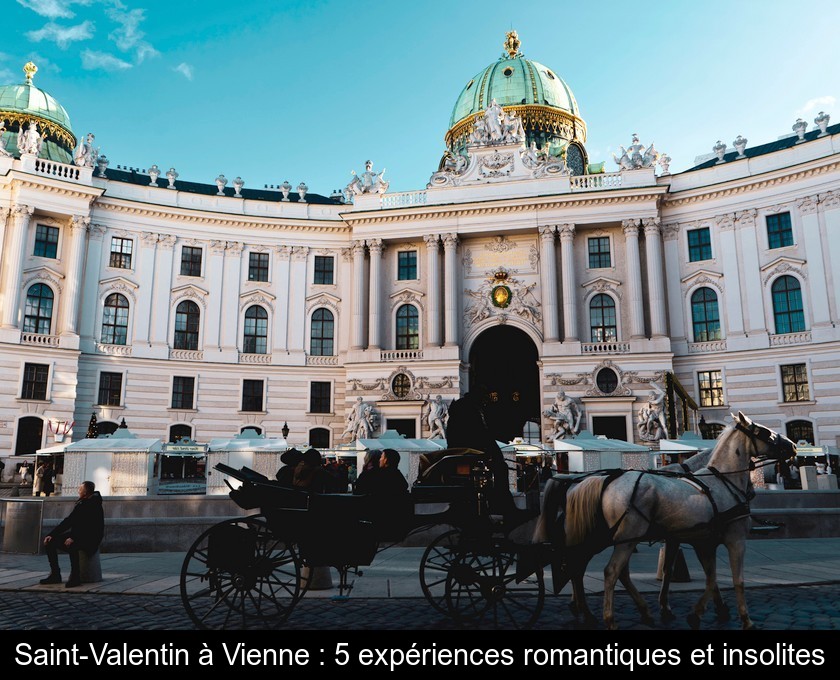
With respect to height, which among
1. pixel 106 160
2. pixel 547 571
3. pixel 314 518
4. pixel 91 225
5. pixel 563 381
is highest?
pixel 106 160

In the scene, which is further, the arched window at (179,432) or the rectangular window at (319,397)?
the rectangular window at (319,397)

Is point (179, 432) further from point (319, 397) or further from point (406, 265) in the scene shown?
point (406, 265)

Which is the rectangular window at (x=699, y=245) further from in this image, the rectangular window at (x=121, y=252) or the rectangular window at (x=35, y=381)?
the rectangular window at (x=35, y=381)

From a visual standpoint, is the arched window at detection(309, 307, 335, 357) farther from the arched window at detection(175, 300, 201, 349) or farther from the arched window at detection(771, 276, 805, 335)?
the arched window at detection(771, 276, 805, 335)

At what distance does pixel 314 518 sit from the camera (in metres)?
8.05

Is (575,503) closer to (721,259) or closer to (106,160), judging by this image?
(721,259)

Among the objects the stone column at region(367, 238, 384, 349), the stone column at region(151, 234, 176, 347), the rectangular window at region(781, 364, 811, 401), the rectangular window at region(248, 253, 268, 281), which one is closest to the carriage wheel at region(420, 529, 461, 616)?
the stone column at region(367, 238, 384, 349)

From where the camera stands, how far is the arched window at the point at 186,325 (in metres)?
39.9

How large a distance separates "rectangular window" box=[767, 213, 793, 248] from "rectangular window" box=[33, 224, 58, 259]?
39.9m

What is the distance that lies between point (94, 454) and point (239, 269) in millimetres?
21956

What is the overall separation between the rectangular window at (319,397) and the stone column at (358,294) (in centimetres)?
335

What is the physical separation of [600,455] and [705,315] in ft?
61.0

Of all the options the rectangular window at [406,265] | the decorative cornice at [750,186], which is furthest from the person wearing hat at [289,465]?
the decorative cornice at [750,186]

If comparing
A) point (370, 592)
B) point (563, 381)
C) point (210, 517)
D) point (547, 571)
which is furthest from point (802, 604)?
point (563, 381)
